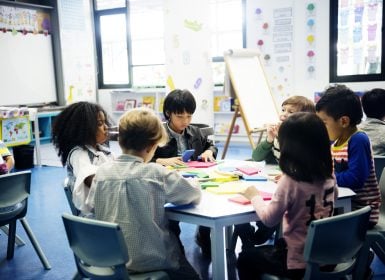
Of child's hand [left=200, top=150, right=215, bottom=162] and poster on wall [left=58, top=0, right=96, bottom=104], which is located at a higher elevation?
poster on wall [left=58, top=0, right=96, bottom=104]

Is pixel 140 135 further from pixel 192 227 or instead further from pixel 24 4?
pixel 24 4

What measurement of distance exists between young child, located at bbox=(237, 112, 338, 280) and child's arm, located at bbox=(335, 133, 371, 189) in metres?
0.38

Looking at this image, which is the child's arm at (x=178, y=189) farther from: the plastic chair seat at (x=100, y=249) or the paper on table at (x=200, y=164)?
the paper on table at (x=200, y=164)

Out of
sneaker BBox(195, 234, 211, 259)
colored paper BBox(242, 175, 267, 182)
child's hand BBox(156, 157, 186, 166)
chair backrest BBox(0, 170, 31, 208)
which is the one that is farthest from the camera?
sneaker BBox(195, 234, 211, 259)

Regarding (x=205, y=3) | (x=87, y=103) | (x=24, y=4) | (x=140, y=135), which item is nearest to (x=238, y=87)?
(x=205, y=3)

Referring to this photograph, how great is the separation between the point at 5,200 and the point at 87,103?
755mm

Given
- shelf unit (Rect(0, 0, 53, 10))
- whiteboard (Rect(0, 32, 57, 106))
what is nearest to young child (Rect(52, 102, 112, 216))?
whiteboard (Rect(0, 32, 57, 106))

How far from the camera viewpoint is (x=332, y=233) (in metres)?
1.37

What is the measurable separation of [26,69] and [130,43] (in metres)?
1.87

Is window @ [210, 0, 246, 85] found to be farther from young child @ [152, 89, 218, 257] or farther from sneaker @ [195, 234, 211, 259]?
sneaker @ [195, 234, 211, 259]

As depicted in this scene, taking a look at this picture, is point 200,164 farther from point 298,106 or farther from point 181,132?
point 298,106

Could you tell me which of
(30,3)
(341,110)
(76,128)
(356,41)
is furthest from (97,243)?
(30,3)

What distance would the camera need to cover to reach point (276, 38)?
19.5 ft

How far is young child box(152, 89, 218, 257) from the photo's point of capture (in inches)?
102
